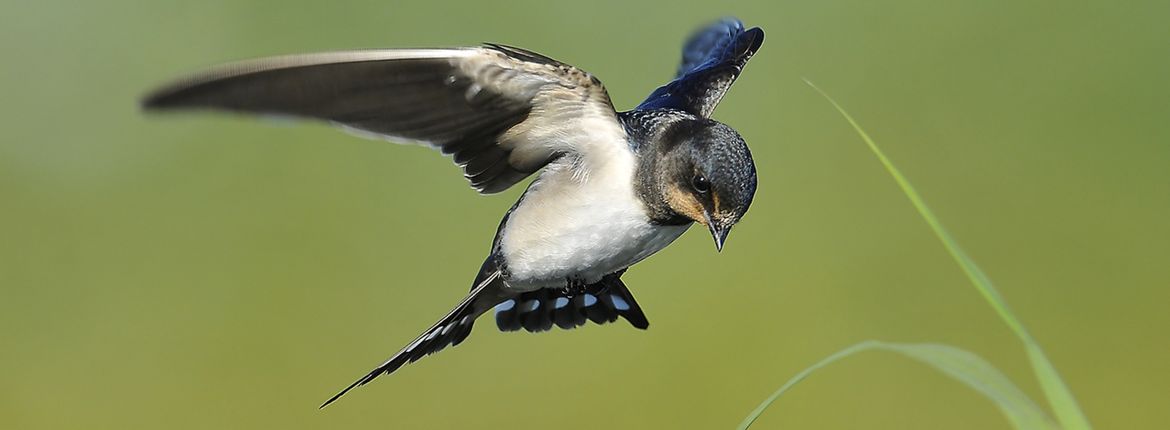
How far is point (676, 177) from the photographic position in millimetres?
996

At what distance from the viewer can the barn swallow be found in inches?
34.7

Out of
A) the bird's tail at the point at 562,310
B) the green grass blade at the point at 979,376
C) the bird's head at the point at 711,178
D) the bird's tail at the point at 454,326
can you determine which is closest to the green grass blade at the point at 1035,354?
the green grass blade at the point at 979,376

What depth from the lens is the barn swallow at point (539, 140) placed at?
0.88 metres

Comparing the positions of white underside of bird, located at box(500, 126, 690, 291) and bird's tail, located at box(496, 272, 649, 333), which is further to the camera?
bird's tail, located at box(496, 272, 649, 333)

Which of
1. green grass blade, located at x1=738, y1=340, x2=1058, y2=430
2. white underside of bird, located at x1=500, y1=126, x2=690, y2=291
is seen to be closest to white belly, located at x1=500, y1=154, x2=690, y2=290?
white underside of bird, located at x1=500, y1=126, x2=690, y2=291

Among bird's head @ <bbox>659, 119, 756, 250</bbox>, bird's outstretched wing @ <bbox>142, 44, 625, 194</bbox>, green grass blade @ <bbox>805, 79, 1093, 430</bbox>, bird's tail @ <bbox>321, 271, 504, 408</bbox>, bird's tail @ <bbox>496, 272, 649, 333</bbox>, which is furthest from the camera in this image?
bird's tail @ <bbox>496, 272, 649, 333</bbox>

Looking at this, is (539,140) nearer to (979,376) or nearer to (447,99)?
(447,99)

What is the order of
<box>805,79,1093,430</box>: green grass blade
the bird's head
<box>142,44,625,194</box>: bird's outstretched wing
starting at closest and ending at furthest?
<box>805,79,1093,430</box>: green grass blade, <box>142,44,625,194</box>: bird's outstretched wing, the bird's head

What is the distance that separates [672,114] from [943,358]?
57 cm

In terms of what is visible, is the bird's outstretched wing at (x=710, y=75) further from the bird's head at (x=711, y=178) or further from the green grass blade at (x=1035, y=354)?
the green grass blade at (x=1035, y=354)

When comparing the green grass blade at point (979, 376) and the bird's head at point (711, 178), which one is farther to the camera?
the bird's head at point (711, 178)

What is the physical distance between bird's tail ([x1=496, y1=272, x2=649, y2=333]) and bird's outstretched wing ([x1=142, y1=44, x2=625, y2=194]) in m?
0.38

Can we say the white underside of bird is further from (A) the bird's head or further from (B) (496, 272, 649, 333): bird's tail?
(B) (496, 272, 649, 333): bird's tail

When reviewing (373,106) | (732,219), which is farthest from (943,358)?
(373,106)
